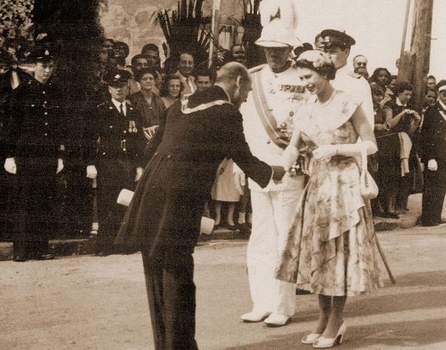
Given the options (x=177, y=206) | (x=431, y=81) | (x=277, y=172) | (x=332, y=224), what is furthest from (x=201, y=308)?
(x=431, y=81)

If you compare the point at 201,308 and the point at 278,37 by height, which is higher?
the point at 278,37

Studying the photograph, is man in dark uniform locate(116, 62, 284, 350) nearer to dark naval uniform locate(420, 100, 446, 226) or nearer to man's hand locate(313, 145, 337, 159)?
man's hand locate(313, 145, 337, 159)

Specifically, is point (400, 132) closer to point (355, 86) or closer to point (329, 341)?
point (355, 86)

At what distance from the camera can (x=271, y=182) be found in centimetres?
816

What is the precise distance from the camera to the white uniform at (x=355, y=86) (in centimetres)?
788

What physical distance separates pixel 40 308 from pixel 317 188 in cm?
247

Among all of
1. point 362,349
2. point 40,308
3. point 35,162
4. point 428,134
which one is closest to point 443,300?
point 362,349

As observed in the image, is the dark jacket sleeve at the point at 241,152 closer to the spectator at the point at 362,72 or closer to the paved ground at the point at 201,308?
the paved ground at the point at 201,308

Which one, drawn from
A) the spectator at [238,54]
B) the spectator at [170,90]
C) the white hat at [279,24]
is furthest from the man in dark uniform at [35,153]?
the spectator at [238,54]

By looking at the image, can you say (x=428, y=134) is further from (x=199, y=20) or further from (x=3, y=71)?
(x=3, y=71)

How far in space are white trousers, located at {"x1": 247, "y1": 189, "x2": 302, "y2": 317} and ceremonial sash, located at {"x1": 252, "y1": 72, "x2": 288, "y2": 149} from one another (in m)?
→ 0.39

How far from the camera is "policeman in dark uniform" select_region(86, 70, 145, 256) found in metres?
11.7

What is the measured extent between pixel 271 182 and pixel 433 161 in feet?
26.1

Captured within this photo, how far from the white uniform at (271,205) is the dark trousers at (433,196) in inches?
306
